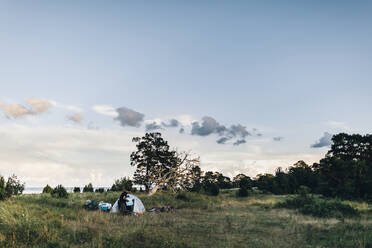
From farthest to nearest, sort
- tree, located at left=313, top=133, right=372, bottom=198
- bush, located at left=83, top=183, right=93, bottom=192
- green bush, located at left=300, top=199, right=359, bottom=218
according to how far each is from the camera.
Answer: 1. bush, located at left=83, top=183, right=93, bottom=192
2. tree, located at left=313, top=133, right=372, bottom=198
3. green bush, located at left=300, top=199, right=359, bottom=218

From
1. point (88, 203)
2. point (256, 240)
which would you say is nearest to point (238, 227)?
point (256, 240)

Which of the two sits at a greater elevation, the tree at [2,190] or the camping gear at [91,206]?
the tree at [2,190]

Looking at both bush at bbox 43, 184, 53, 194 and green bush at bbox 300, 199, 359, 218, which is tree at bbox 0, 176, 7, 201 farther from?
green bush at bbox 300, 199, 359, 218

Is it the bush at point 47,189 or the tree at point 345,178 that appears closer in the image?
the tree at point 345,178

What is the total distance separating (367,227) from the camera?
12875 millimetres

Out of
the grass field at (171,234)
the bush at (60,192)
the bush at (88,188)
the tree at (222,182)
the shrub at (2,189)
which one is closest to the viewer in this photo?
the grass field at (171,234)

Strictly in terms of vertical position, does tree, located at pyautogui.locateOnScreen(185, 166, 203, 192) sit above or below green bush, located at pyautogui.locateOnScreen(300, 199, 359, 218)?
above

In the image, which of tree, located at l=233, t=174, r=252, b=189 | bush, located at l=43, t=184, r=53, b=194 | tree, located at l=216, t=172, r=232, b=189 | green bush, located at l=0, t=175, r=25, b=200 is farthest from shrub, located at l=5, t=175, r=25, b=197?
tree, located at l=216, t=172, r=232, b=189

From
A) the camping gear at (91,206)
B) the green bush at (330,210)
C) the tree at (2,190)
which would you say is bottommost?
the green bush at (330,210)

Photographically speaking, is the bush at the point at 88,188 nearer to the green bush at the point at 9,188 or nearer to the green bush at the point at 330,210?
the green bush at the point at 9,188

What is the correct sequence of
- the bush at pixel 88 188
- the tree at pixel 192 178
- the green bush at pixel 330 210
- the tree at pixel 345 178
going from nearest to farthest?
1. the green bush at pixel 330 210
2. the tree at pixel 345 178
3. the tree at pixel 192 178
4. the bush at pixel 88 188

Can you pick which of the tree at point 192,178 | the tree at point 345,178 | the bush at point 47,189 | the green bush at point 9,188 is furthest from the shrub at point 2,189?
the tree at point 345,178

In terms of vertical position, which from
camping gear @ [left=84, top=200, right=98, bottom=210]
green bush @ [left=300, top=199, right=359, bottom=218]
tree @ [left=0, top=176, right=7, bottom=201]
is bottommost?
green bush @ [left=300, top=199, right=359, bottom=218]

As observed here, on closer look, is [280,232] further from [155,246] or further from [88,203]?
[88,203]
